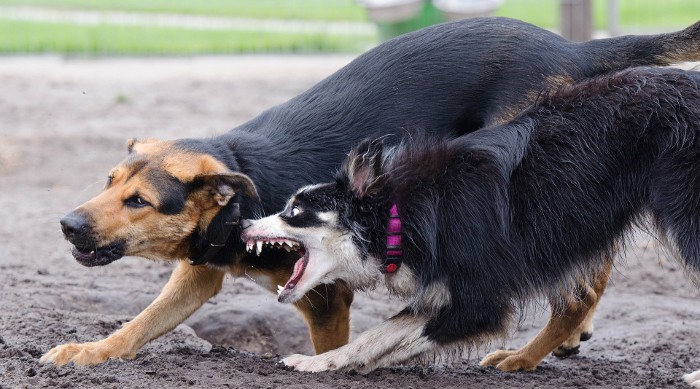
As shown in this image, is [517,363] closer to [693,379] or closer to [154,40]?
[693,379]

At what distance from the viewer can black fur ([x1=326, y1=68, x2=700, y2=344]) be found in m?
4.72

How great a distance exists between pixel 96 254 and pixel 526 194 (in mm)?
2064

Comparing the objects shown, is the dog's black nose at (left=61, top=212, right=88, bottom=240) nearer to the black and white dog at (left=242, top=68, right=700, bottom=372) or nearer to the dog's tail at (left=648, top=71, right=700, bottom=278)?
the black and white dog at (left=242, top=68, right=700, bottom=372)

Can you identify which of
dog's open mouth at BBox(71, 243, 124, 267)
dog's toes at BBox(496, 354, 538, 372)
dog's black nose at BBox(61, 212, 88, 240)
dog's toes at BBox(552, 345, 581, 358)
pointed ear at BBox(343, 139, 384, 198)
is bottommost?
dog's toes at BBox(552, 345, 581, 358)

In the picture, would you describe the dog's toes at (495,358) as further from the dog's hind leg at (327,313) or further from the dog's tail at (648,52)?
the dog's tail at (648,52)

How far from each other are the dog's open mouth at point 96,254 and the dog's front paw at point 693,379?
9.33ft

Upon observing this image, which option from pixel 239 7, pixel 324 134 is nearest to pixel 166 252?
pixel 324 134

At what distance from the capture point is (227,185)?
509 cm

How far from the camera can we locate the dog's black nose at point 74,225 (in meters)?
4.81

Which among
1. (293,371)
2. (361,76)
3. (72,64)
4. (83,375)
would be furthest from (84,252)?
(72,64)

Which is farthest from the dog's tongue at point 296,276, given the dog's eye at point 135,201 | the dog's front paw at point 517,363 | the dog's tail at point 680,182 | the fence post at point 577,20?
the fence post at point 577,20

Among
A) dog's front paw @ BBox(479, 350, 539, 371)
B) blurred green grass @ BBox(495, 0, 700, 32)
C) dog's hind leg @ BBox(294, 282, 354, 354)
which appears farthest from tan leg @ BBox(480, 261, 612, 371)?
blurred green grass @ BBox(495, 0, 700, 32)

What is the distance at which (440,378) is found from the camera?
196 inches

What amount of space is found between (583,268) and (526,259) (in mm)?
326
